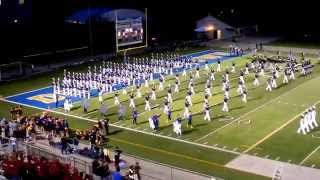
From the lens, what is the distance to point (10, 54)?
43719 millimetres

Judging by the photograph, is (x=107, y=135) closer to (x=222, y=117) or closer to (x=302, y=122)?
(x=222, y=117)

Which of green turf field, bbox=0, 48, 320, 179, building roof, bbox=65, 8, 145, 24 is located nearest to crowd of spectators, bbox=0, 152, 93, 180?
green turf field, bbox=0, 48, 320, 179

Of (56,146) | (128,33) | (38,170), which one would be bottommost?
(56,146)

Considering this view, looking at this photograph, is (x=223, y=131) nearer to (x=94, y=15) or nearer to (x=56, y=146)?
(x=56, y=146)

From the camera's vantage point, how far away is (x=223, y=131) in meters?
24.9

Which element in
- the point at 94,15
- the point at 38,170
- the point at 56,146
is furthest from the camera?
the point at 94,15

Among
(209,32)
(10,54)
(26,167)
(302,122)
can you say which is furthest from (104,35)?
(26,167)

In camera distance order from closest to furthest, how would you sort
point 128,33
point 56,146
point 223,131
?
1. point 56,146
2. point 223,131
3. point 128,33

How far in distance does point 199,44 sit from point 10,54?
2018 centimetres

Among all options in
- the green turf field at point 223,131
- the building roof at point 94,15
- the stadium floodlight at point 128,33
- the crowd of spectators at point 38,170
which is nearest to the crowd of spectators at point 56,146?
the crowd of spectators at point 38,170

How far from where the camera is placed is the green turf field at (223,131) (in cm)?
2167

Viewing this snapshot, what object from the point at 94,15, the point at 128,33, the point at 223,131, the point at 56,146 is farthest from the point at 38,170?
the point at 94,15

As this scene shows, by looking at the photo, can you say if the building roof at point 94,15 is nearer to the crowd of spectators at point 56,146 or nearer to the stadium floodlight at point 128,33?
the stadium floodlight at point 128,33

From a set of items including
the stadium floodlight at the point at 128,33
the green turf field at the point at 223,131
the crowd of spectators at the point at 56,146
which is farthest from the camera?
the stadium floodlight at the point at 128,33
